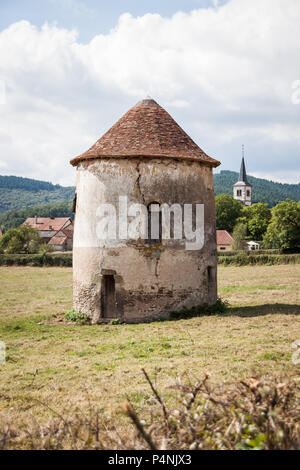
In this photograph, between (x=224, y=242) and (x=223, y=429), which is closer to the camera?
(x=223, y=429)

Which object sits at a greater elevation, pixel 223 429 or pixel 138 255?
pixel 138 255

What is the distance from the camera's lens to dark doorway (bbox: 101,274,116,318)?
13.4 meters

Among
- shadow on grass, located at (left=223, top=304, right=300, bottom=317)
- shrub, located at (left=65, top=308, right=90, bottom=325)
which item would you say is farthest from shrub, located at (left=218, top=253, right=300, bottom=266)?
shrub, located at (left=65, top=308, right=90, bottom=325)

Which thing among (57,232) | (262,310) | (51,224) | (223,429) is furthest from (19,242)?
(223,429)

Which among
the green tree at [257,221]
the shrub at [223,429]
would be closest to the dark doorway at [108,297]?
the shrub at [223,429]

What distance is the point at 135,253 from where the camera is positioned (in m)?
13.0

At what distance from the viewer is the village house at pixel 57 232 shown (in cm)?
7769

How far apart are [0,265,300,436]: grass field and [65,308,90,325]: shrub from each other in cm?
47

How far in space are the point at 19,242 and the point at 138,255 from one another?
46.7m

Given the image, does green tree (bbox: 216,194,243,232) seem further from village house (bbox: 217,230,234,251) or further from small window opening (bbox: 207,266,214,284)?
small window opening (bbox: 207,266,214,284)

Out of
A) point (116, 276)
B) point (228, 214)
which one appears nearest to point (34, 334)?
point (116, 276)

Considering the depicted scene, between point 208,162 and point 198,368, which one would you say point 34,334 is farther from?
point 208,162

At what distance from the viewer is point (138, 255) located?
13023 mm

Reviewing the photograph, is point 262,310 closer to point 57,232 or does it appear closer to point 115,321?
point 115,321
